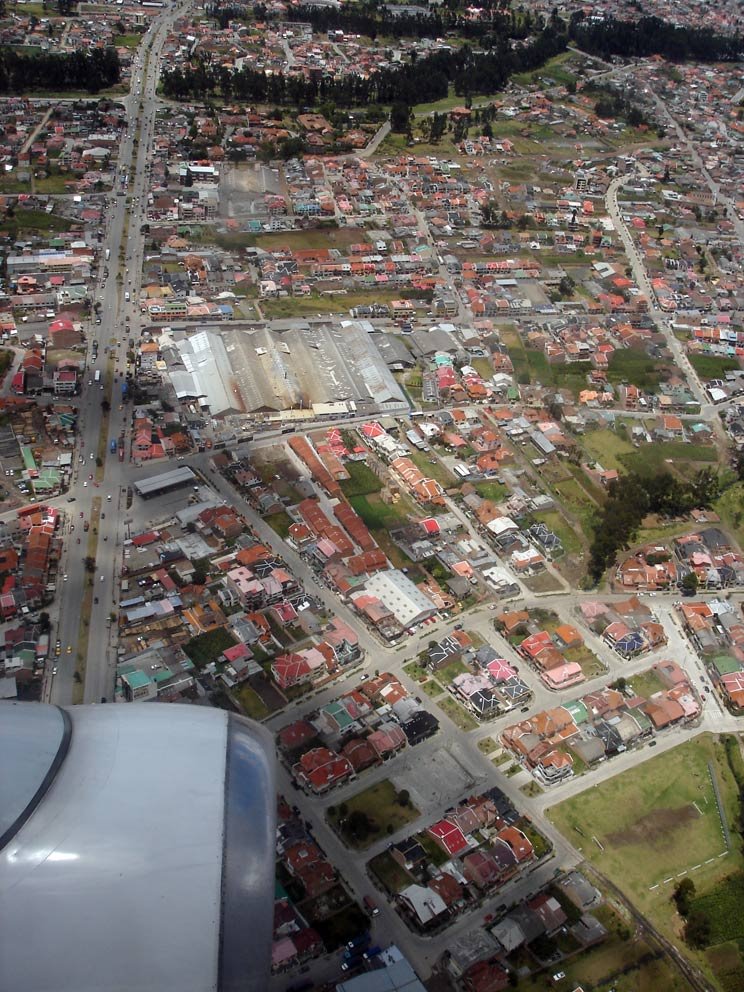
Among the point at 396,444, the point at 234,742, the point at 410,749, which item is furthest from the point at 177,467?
the point at 234,742

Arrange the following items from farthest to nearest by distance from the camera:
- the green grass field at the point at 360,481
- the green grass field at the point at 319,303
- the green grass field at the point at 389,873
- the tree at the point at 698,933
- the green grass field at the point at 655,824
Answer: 1. the green grass field at the point at 319,303
2. the green grass field at the point at 360,481
3. the green grass field at the point at 655,824
4. the green grass field at the point at 389,873
5. the tree at the point at 698,933

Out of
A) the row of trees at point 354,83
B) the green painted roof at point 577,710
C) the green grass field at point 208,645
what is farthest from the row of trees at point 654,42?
the green grass field at point 208,645

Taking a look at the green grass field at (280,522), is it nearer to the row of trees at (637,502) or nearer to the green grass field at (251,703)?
the green grass field at (251,703)

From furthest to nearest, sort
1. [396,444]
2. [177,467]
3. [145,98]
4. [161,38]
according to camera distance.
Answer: [161,38]
[145,98]
[396,444]
[177,467]

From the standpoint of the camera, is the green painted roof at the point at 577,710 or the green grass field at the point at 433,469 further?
the green grass field at the point at 433,469

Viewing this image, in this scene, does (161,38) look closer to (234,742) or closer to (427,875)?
(427,875)

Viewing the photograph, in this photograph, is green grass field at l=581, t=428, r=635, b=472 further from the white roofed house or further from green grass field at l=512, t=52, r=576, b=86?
green grass field at l=512, t=52, r=576, b=86

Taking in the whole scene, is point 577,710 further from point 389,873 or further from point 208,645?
point 208,645
